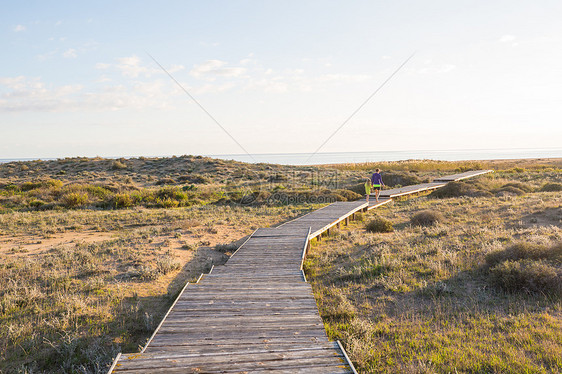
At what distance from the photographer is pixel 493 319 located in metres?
5.29

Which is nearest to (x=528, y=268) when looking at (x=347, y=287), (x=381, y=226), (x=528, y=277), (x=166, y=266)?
(x=528, y=277)

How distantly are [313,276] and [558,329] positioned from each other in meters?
4.83

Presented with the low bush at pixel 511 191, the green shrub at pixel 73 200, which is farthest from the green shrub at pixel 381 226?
the green shrub at pixel 73 200

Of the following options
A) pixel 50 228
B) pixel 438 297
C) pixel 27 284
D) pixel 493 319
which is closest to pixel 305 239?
pixel 438 297

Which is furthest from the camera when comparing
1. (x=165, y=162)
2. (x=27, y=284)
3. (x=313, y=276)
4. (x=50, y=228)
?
(x=165, y=162)

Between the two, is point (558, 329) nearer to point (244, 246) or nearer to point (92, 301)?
point (244, 246)

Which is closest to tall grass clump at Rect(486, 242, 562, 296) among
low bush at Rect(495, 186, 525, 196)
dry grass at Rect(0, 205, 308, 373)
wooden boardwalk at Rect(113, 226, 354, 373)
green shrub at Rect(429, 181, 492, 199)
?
wooden boardwalk at Rect(113, 226, 354, 373)

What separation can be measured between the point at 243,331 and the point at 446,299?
13.9 feet

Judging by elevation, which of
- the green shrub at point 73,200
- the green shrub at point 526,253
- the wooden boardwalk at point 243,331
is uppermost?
the green shrub at point 73,200

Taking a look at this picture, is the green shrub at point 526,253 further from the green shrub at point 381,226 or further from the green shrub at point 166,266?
the green shrub at point 166,266

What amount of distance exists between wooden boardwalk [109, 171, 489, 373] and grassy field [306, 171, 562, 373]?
2.46ft

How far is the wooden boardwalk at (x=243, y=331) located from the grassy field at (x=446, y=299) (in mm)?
750

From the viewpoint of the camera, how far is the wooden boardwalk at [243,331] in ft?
11.5

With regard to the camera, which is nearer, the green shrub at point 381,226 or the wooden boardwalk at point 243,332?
the wooden boardwalk at point 243,332
